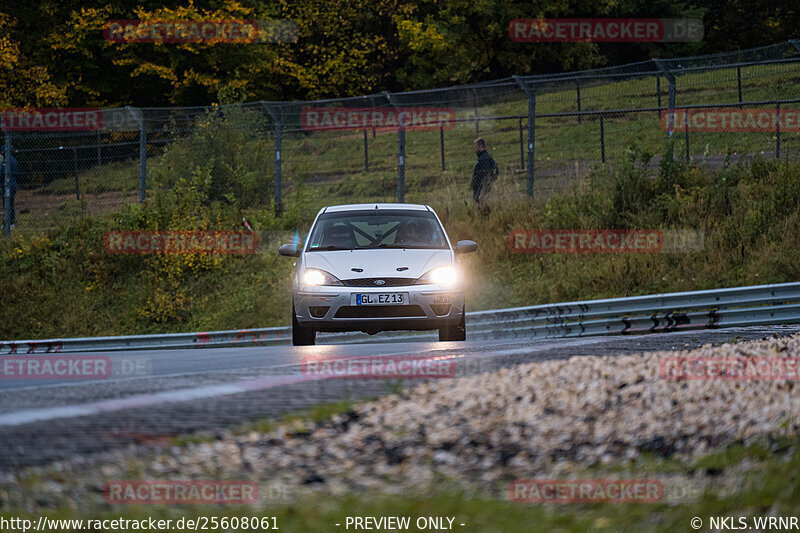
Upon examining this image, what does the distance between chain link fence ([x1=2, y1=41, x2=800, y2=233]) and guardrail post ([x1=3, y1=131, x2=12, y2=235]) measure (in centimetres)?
5

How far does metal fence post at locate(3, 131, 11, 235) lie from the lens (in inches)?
906

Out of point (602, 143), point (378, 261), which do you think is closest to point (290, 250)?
point (378, 261)

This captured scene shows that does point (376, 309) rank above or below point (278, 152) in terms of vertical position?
below

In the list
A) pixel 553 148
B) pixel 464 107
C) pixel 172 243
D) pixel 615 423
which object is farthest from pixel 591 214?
pixel 615 423

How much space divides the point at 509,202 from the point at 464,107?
2407 millimetres

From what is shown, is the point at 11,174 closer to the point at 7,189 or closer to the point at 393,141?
the point at 7,189

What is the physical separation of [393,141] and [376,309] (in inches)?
553

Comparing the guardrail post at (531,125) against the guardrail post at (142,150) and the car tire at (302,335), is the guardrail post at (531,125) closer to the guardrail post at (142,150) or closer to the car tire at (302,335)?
the guardrail post at (142,150)

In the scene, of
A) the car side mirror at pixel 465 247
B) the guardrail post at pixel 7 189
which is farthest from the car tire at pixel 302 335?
the guardrail post at pixel 7 189

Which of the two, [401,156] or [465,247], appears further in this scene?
[401,156]

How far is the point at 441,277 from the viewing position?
450 inches

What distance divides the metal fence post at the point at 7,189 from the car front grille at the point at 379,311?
47.1 ft

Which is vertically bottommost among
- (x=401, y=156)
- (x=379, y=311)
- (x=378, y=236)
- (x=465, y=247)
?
(x=379, y=311)

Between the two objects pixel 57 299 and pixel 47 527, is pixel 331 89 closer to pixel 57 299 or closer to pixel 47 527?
pixel 57 299
